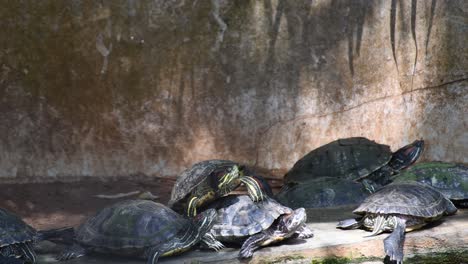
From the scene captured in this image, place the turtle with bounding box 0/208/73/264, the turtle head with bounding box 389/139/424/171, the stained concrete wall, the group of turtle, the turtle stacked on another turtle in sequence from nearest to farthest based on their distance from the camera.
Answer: the turtle with bounding box 0/208/73/264, the group of turtle, the turtle stacked on another turtle, the stained concrete wall, the turtle head with bounding box 389/139/424/171

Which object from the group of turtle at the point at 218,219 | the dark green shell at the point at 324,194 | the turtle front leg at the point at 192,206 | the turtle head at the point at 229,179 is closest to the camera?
the group of turtle at the point at 218,219

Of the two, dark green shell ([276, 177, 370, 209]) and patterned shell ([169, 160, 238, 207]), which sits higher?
patterned shell ([169, 160, 238, 207])

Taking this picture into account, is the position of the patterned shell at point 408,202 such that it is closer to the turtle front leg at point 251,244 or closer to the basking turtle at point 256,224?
the basking turtle at point 256,224

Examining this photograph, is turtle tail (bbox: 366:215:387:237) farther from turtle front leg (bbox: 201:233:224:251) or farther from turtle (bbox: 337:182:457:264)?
turtle front leg (bbox: 201:233:224:251)

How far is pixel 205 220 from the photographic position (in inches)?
228

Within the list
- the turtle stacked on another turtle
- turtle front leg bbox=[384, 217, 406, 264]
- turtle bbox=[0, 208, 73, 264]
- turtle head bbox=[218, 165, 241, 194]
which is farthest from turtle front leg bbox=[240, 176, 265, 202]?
turtle bbox=[0, 208, 73, 264]

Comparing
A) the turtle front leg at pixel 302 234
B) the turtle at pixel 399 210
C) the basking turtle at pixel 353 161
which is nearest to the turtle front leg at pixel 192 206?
the turtle front leg at pixel 302 234

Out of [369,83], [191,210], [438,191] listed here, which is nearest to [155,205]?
[191,210]

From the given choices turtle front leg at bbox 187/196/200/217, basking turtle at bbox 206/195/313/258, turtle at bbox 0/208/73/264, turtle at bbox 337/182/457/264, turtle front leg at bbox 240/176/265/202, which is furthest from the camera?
turtle front leg at bbox 187/196/200/217

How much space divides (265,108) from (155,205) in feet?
10.0

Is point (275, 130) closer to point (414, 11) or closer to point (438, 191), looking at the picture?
point (414, 11)

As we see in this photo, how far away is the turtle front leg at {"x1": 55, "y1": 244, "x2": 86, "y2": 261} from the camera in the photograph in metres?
5.64

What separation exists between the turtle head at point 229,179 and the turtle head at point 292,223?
2.39ft

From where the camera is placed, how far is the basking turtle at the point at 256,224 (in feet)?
18.8
